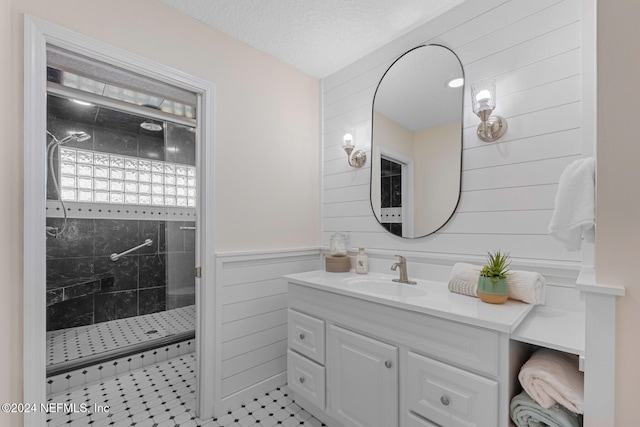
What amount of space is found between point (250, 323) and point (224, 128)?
1.34 m

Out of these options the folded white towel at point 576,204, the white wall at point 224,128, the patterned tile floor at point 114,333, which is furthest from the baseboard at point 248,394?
the folded white towel at point 576,204

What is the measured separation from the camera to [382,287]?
178 centimetres

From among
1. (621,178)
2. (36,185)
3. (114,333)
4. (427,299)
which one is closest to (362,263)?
(427,299)

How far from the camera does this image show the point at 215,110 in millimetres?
1843

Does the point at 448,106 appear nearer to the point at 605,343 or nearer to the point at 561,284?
the point at 561,284

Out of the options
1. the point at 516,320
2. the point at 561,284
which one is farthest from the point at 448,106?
the point at 516,320

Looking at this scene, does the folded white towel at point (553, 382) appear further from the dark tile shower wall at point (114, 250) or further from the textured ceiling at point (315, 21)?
the dark tile shower wall at point (114, 250)

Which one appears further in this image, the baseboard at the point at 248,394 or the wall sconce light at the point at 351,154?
the wall sconce light at the point at 351,154

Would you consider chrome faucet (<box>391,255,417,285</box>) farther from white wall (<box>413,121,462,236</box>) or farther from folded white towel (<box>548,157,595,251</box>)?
folded white towel (<box>548,157,595,251</box>)

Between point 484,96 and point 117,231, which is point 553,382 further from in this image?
point 117,231

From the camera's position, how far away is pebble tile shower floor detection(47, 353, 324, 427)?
5.63 ft

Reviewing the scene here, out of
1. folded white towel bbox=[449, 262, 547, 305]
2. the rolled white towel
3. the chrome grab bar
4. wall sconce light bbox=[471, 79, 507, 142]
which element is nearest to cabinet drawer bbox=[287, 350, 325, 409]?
folded white towel bbox=[449, 262, 547, 305]

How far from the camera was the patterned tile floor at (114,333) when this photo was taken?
2.33m

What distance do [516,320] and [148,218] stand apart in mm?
3439
